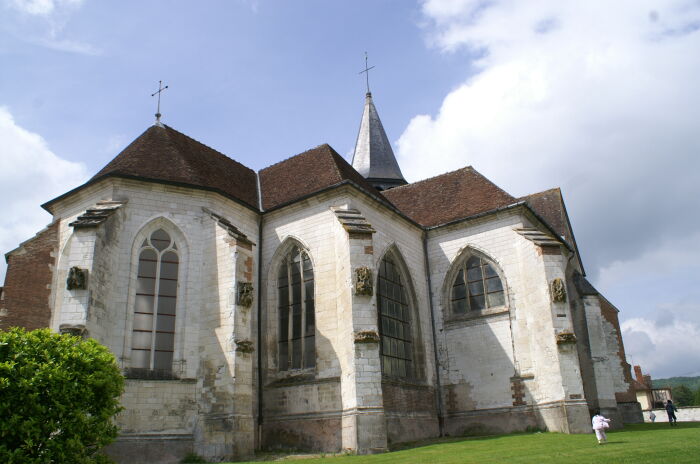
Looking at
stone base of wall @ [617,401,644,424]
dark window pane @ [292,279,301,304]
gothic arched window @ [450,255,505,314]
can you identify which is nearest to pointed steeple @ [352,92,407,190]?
Answer: gothic arched window @ [450,255,505,314]

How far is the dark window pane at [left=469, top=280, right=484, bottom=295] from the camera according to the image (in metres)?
19.1

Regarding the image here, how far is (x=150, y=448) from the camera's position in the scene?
1344 cm

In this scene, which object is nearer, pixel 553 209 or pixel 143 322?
pixel 143 322

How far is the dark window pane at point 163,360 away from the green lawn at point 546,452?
12.2 feet

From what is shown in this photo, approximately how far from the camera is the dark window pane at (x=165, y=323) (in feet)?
48.9

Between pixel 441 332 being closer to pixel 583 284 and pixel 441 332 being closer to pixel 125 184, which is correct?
pixel 583 284

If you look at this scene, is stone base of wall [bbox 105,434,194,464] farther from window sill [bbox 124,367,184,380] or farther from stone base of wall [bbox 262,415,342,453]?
stone base of wall [bbox 262,415,342,453]

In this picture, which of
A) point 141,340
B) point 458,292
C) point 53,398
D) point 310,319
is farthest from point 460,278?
point 53,398

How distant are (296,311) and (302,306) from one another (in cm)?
30

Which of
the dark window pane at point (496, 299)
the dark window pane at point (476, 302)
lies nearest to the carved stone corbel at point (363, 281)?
the dark window pane at point (476, 302)

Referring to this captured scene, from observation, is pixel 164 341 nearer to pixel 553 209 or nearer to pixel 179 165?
pixel 179 165

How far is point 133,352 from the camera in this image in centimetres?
1437

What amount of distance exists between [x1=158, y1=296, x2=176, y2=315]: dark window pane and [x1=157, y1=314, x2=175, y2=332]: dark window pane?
0.14 meters

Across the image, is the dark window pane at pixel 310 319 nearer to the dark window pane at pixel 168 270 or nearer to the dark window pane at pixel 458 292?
the dark window pane at pixel 168 270
